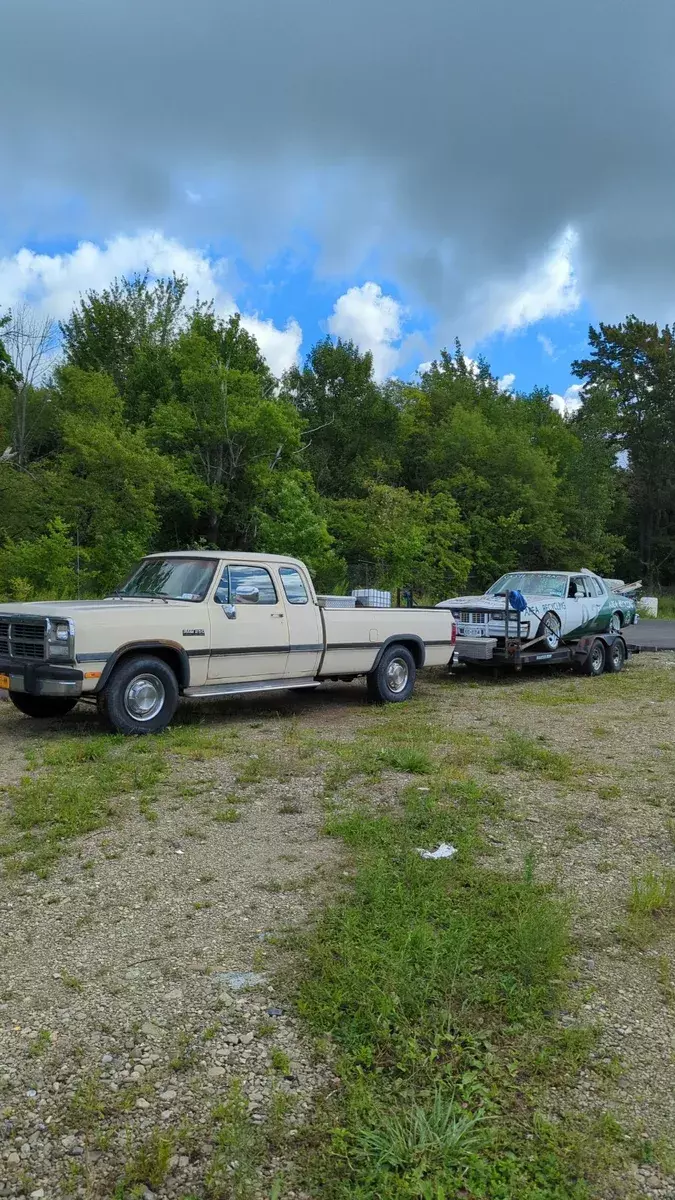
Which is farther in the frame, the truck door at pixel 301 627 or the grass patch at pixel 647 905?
the truck door at pixel 301 627

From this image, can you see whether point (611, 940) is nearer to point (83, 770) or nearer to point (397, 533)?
point (83, 770)

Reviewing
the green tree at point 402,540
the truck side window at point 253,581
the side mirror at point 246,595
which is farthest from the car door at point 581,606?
the green tree at point 402,540

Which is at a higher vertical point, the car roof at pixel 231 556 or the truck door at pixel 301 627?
the car roof at pixel 231 556

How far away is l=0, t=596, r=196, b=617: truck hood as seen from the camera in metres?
8.12

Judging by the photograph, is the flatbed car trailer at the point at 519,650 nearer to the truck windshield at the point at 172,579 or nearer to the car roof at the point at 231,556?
the car roof at the point at 231,556

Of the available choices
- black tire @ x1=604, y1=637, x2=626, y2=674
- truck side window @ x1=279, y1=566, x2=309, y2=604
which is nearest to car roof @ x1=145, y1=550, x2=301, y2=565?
truck side window @ x1=279, y1=566, x2=309, y2=604

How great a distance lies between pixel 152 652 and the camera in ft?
28.3

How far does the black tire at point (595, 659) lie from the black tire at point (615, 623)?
729 mm

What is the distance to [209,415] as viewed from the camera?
3219cm

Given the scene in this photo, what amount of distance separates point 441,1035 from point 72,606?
20.7 ft

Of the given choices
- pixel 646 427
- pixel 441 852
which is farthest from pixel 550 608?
pixel 646 427

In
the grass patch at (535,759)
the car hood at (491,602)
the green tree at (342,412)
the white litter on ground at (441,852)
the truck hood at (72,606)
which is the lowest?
the white litter on ground at (441,852)

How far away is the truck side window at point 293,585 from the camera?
33.0ft

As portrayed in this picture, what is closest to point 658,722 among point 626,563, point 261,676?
point 261,676
